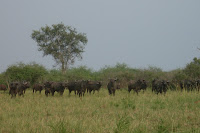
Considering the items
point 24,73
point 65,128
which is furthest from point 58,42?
point 65,128

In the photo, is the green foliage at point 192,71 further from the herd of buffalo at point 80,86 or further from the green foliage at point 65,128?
the green foliage at point 65,128

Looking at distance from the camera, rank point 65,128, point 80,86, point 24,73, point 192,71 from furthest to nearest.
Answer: point 24,73 → point 192,71 → point 80,86 → point 65,128

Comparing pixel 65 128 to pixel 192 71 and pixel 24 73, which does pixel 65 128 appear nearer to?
pixel 192 71

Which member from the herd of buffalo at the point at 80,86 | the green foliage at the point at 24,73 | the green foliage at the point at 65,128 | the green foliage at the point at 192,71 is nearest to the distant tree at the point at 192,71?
the green foliage at the point at 192,71

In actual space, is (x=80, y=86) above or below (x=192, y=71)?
below

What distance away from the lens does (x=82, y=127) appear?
6.28 metres

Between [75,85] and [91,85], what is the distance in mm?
3509

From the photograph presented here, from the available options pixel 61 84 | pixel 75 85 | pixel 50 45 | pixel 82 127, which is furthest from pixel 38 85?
pixel 50 45

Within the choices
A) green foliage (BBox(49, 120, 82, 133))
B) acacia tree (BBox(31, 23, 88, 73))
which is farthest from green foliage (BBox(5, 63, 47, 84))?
green foliage (BBox(49, 120, 82, 133))

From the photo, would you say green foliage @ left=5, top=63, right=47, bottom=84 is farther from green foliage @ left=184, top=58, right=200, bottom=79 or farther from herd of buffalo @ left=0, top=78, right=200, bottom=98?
green foliage @ left=184, top=58, right=200, bottom=79

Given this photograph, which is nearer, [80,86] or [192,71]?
[80,86]

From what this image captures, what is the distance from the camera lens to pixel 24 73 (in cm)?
3844

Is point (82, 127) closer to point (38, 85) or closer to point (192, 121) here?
point (192, 121)

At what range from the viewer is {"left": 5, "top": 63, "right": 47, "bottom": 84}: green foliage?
125 feet
